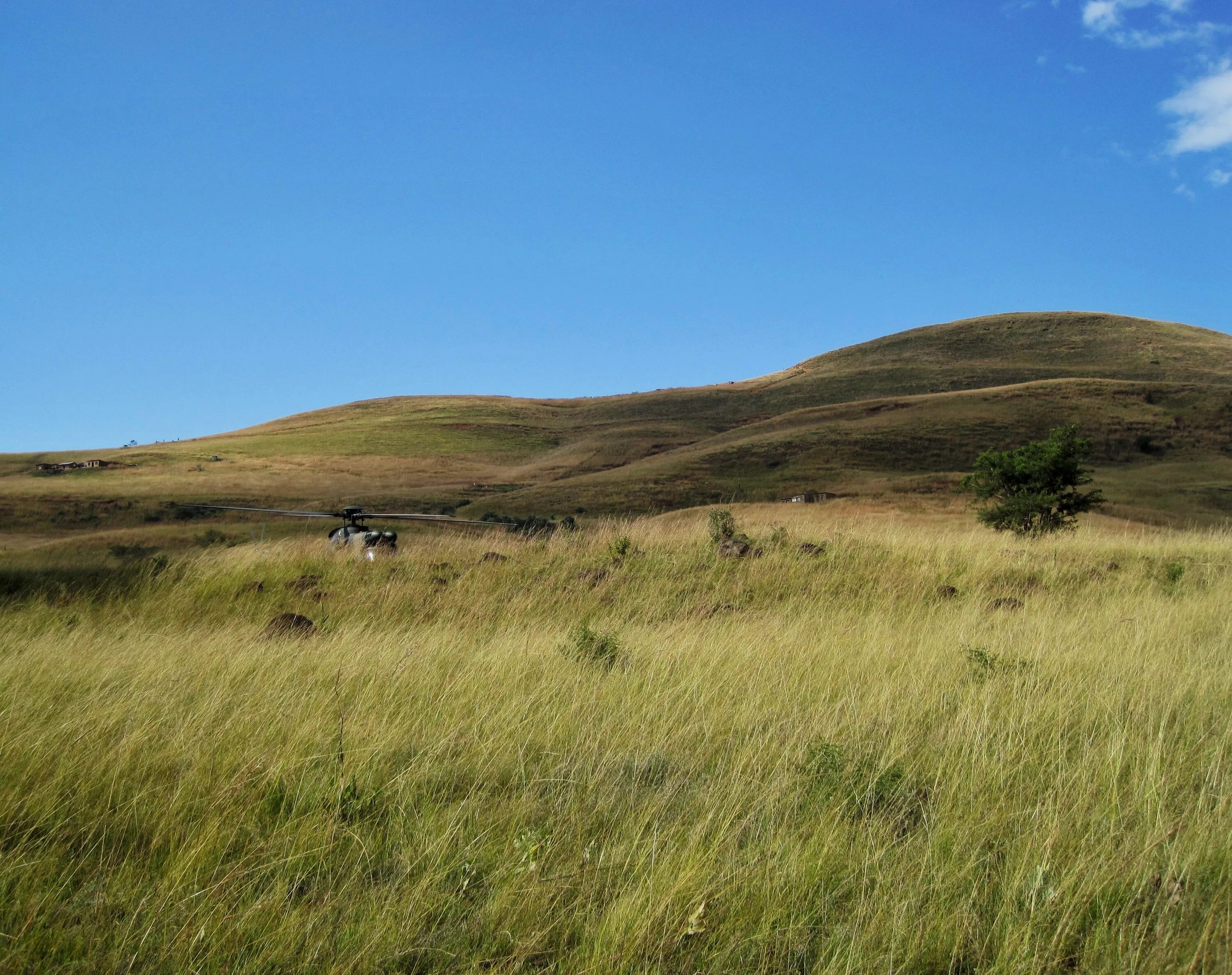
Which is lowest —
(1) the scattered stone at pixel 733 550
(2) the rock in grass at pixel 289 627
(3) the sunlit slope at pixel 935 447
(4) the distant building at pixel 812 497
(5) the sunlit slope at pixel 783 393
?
(2) the rock in grass at pixel 289 627

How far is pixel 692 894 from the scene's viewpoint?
8.64 ft

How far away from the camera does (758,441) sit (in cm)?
5478

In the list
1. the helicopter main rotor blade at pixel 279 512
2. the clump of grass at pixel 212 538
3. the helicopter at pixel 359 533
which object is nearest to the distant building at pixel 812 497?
the clump of grass at pixel 212 538

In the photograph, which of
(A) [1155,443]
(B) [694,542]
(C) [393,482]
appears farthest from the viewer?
(C) [393,482]

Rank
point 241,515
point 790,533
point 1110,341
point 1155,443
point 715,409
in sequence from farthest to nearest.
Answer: point 1110,341, point 715,409, point 1155,443, point 241,515, point 790,533

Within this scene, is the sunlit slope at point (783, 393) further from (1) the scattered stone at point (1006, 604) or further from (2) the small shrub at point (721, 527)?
(1) the scattered stone at point (1006, 604)

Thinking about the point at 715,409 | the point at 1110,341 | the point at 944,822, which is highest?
the point at 1110,341

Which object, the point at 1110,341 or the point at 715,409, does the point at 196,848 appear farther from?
the point at 1110,341

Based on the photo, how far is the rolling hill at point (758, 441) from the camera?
43.0 meters

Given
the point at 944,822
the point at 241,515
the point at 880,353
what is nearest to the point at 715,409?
the point at 880,353

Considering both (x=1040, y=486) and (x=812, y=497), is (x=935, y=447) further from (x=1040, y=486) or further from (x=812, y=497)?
(x=1040, y=486)

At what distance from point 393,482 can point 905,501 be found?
127 ft

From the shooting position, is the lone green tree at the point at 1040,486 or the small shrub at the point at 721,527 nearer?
the small shrub at the point at 721,527

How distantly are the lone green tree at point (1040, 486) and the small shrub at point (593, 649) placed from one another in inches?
665
